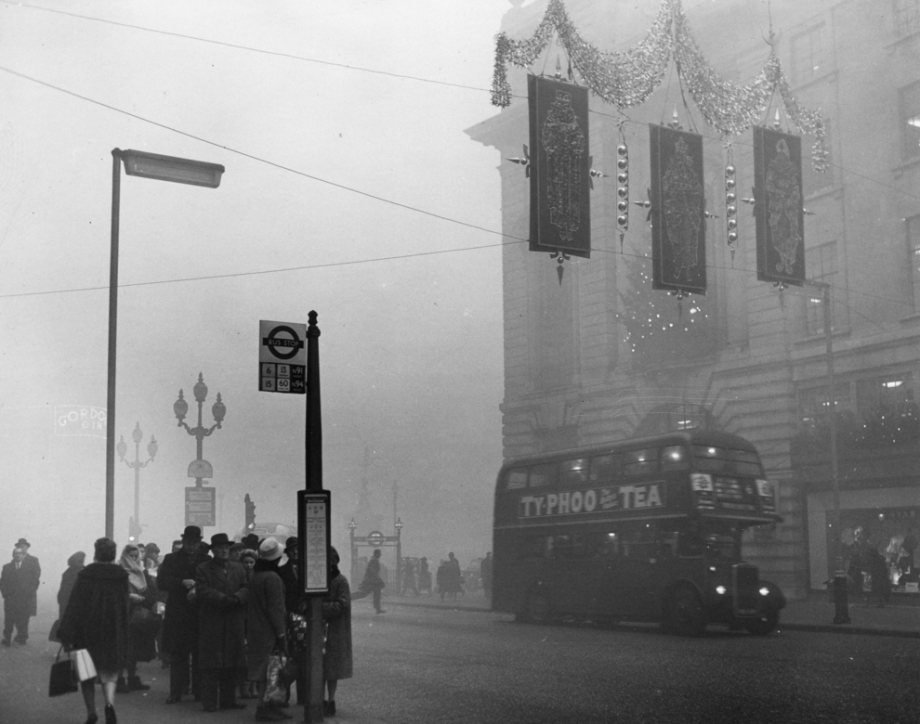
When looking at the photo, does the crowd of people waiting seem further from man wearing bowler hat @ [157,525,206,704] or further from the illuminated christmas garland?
the illuminated christmas garland

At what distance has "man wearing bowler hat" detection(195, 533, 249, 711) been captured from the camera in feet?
35.4

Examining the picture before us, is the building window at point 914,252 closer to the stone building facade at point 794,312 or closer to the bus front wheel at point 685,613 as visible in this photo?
the stone building facade at point 794,312

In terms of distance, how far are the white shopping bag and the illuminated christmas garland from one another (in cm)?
1353

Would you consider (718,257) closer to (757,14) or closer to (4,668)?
(757,14)

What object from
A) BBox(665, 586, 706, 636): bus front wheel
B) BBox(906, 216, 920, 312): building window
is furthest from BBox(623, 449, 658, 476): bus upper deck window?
BBox(906, 216, 920, 312): building window

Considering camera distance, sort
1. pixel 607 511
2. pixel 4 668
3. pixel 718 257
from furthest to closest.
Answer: pixel 718 257, pixel 607 511, pixel 4 668

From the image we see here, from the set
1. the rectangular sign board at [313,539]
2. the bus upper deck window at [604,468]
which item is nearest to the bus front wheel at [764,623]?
the bus upper deck window at [604,468]

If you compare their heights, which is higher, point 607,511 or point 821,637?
point 607,511

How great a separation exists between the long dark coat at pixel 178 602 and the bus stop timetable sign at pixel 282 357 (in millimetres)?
2898

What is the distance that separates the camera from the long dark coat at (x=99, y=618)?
A: 9.77 meters

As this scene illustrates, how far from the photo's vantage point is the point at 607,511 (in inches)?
942

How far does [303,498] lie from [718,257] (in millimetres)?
30611

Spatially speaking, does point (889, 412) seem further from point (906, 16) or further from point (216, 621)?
point (216, 621)

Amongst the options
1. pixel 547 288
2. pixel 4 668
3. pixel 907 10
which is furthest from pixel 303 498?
pixel 547 288
